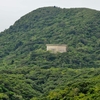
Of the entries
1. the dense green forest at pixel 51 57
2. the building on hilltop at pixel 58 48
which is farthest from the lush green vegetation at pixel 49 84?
the building on hilltop at pixel 58 48

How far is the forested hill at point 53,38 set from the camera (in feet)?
310

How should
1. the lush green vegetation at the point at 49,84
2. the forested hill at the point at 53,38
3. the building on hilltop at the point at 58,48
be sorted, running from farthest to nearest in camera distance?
the building on hilltop at the point at 58,48 < the forested hill at the point at 53,38 < the lush green vegetation at the point at 49,84

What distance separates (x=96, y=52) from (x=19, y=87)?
40.0 metres

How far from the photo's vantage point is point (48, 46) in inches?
3831

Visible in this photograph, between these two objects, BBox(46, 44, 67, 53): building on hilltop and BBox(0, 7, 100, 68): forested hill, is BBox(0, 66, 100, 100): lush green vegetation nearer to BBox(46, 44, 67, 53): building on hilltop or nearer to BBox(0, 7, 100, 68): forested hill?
BBox(0, 7, 100, 68): forested hill

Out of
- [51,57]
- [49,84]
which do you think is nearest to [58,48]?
[51,57]

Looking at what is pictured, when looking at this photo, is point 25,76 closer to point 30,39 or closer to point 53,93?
point 53,93

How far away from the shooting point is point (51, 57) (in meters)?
94.5

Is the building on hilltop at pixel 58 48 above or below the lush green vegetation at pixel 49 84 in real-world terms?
above

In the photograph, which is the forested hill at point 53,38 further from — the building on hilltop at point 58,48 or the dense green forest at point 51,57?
the building on hilltop at point 58,48

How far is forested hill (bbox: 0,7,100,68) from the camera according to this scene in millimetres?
94625

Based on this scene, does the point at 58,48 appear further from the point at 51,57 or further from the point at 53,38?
the point at 53,38

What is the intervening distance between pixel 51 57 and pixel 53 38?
825 inches

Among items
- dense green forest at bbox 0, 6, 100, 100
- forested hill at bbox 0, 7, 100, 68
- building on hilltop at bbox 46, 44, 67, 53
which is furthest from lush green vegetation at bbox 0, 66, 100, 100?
building on hilltop at bbox 46, 44, 67, 53
